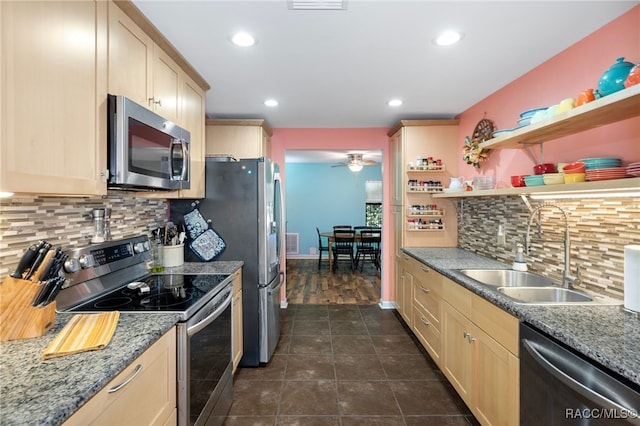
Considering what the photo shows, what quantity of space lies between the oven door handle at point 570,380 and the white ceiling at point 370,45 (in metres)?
1.62

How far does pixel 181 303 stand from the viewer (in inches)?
59.7

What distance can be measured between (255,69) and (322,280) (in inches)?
154

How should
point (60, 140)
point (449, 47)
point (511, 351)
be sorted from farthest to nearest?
point (449, 47) → point (511, 351) → point (60, 140)

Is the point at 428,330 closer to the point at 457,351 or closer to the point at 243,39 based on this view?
the point at 457,351

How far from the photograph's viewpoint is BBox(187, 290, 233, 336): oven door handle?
1.46 metres

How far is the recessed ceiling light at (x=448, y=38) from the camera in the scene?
5.81 ft

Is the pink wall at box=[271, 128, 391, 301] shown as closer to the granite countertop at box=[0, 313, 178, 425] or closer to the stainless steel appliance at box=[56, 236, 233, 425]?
the stainless steel appliance at box=[56, 236, 233, 425]

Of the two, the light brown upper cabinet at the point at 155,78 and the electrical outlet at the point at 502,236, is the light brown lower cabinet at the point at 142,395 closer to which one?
the light brown upper cabinet at the point at 155,78

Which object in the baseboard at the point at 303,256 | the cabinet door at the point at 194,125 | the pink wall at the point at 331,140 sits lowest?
the baseboard at the point at 303,256

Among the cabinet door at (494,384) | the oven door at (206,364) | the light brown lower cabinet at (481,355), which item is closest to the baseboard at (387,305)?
the light brown lower cabinet at (481,355)

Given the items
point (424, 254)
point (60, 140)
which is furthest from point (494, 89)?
point (60, 140)

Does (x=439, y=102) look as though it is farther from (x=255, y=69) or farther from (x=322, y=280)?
(x=322, y=280)

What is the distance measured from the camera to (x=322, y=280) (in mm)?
5410

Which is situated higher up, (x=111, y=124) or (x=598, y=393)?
(x=111, y=124)
